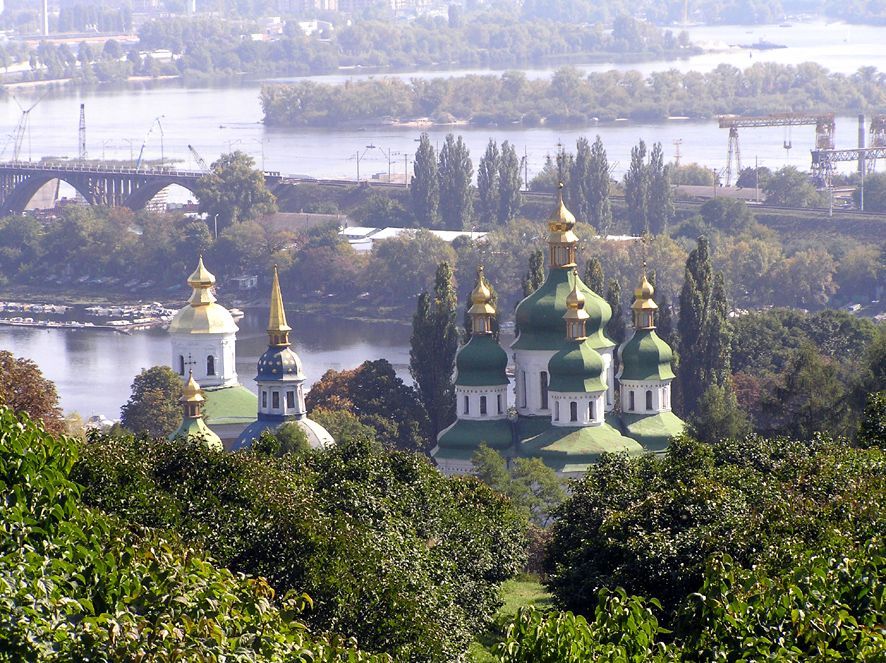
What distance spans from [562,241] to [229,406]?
6.07 metres

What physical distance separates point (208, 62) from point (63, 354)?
359 ft

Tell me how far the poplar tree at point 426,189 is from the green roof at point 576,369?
42.1 meters

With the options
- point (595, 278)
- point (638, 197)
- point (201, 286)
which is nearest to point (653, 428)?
point (595, 278)

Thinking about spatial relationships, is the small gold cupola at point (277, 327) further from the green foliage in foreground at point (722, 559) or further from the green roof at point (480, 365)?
the green foliage in foreground at point (722, 559)

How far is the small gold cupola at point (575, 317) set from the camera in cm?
3136

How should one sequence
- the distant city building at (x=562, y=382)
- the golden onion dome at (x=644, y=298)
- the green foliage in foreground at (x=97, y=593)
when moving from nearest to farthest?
the green foliage in foreground at (x=97, y=593) → the distant city building at (x=562, y=382) → the golden onion dome at (x=644, y=298)

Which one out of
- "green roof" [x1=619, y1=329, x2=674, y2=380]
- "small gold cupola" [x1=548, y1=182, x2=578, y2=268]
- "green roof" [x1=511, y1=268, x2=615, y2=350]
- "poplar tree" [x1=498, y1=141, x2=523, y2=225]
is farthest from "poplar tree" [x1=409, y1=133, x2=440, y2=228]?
"green roof" [x1=511, y1=268, x2=615, y2=350]

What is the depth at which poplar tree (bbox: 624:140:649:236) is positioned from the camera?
6969 centimetres

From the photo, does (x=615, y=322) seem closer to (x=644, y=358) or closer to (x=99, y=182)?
(x=644, y=358)

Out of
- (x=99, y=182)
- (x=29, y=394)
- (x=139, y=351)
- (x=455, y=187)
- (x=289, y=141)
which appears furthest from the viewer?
(x=289, y=141)

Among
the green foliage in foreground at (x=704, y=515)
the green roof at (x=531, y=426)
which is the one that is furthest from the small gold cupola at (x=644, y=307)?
the green foliage in foreground at (x=704, y=515)

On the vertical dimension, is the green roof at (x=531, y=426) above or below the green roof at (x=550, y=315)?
below

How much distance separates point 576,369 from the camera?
31.1 metres

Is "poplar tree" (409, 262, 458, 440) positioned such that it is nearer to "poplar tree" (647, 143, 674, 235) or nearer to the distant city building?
the distant city building
